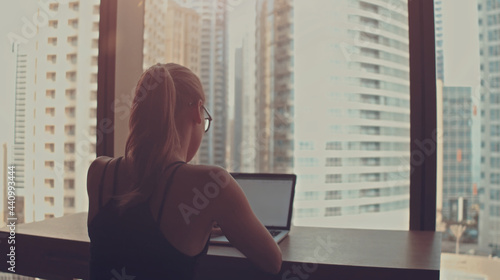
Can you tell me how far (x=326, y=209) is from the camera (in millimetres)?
2277

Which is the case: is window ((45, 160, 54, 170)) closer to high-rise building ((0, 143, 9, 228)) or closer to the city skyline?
the city skyline

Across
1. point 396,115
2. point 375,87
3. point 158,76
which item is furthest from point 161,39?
point 158,76

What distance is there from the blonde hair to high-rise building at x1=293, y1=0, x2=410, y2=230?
1000 mm

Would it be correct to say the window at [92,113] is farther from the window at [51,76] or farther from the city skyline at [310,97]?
the window at [51,76]

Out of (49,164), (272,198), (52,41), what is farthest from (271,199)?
(52,41)

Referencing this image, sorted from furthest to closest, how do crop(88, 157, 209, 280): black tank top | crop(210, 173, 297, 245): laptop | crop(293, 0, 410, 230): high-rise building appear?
1. crop(293, 0, 410, 230): high-rise building
2. crop(210, 173, 297, 245): laptop
3. crop(88, 157, 209, 280): black tank top

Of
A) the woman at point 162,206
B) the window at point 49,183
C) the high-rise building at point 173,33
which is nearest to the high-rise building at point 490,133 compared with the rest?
the woman at point 162,206

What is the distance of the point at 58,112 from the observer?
2496 millimetres

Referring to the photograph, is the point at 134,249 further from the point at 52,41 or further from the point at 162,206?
the point at 52,41

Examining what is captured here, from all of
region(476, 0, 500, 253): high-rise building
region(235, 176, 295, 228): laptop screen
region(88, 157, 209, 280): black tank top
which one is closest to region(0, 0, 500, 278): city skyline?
region(476, 0, 500, 253): high-rise building

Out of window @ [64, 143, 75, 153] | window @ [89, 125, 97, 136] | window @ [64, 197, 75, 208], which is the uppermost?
window @ [89, 125, 97, 136]

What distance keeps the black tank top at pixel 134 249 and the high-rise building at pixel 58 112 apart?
4.92 feet

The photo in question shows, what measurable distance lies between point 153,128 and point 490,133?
5.10 ft

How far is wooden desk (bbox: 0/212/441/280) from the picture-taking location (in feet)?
3.62
